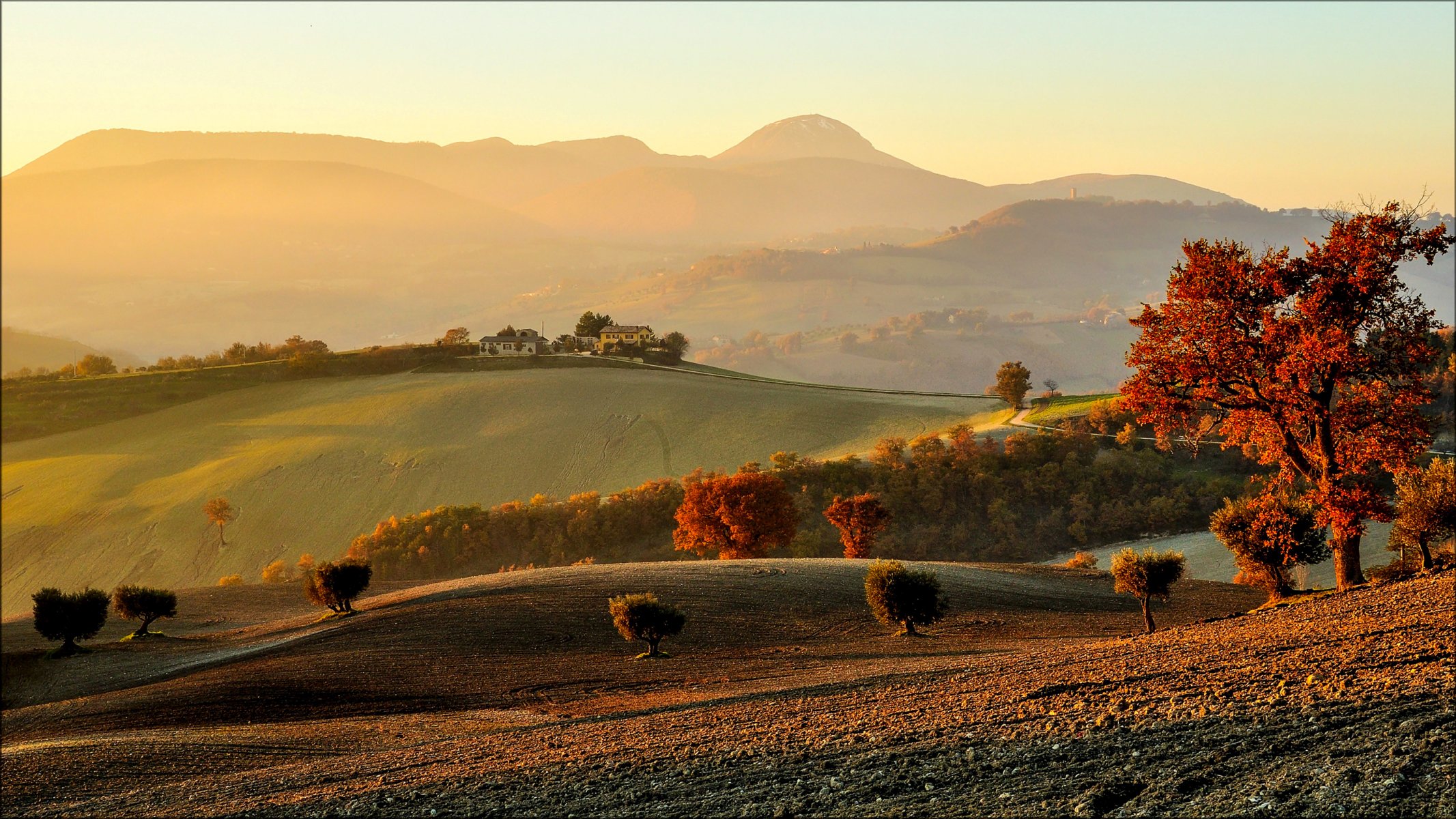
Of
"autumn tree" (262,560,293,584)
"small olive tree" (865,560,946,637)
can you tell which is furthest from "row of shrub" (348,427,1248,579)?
"small olive tree" (865,560,946,637)

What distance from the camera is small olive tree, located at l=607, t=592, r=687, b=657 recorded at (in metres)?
27.8

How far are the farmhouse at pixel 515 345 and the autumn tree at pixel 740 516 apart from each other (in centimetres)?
6588

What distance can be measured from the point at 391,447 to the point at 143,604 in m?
51.8

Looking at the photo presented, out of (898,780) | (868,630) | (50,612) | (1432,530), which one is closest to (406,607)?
(50,612)

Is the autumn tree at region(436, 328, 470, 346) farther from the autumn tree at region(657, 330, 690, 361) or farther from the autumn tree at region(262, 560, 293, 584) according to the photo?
the autumn tree at region(262, 560, 293, 584)

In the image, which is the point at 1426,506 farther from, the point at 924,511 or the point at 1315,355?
the point at 924,511

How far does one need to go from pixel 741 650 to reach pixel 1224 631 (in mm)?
13392

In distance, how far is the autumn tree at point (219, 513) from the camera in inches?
2746

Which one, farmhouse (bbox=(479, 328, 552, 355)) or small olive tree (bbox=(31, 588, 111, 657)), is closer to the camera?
small olive tree (bbox=(31, 588, 111, 657))

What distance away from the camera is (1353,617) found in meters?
17.3

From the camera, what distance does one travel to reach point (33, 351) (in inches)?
573

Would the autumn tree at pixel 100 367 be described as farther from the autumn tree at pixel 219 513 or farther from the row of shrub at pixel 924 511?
the row of shrub at pixel 924 511

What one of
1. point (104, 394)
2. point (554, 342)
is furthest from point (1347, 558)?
point (554, 342)

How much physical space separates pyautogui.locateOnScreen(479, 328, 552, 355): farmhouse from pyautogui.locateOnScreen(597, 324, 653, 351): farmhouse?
260 inches
